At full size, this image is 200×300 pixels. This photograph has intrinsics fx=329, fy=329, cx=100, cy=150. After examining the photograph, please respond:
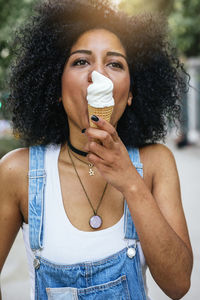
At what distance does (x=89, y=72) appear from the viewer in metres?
1.60

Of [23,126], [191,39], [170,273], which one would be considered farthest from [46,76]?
[191,39]

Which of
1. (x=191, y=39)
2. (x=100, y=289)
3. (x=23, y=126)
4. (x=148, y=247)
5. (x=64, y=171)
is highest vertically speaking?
(x=191, y=39)

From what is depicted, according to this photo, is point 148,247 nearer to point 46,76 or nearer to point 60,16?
point 46,76

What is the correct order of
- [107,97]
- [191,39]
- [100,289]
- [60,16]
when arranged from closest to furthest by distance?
[107,97] < [100,289] < [60,16] < [191,39]

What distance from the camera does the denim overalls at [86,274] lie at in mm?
1568

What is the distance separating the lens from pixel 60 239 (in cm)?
158

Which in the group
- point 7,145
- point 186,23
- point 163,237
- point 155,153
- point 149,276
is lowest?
point 149,276

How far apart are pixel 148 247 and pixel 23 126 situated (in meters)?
1.13

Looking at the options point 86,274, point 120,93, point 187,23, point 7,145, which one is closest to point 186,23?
point 187,23

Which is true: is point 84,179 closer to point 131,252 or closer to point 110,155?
point 131,252

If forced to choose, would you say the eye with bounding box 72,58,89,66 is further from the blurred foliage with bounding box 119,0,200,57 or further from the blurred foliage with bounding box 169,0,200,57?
the blurred foliage with bounding box 169,0,200,57

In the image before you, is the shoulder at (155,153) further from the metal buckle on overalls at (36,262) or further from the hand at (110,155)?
the metal buckle on overalls at (36,262)

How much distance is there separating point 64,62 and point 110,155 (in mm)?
870

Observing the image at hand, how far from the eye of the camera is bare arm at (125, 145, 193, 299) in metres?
1.38
